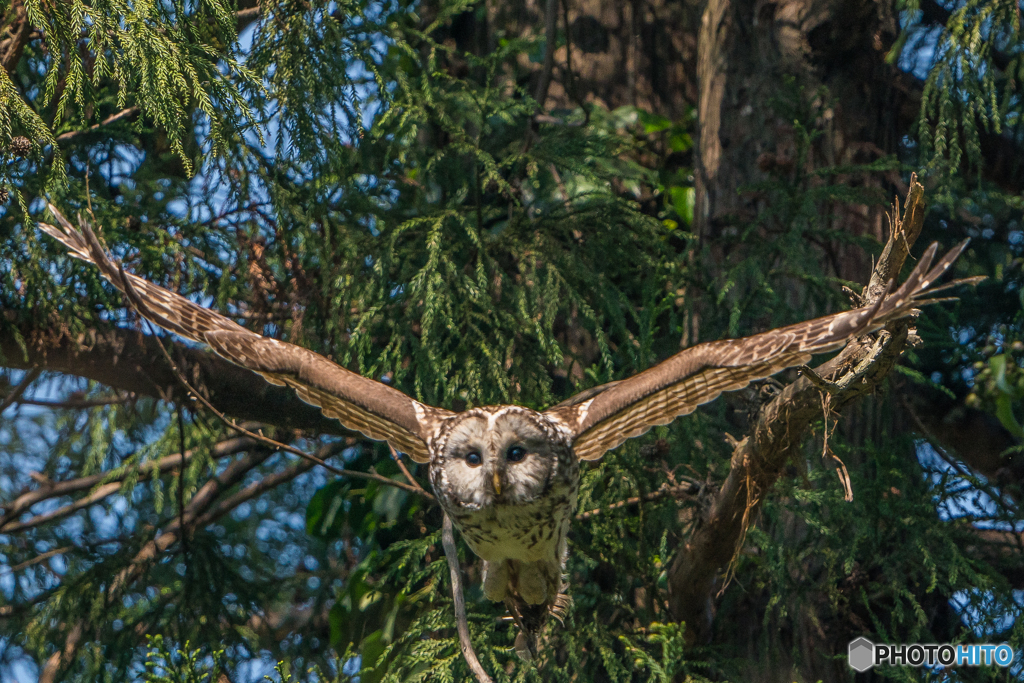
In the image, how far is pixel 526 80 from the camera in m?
5.54

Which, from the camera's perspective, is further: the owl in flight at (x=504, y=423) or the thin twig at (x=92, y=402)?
the thin twig at (x=92, y=402)

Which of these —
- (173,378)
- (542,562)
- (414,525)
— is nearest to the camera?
(542,562)

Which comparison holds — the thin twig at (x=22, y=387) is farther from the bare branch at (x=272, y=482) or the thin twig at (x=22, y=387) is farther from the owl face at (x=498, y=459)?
the owl face at (x=498, y=459)

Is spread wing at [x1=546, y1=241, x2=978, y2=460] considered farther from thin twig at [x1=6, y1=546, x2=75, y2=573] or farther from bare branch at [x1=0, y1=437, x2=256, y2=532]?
thin twig at [x1=6, y1=546, x2=75, y2=573]

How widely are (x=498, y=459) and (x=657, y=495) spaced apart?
2.75 ft

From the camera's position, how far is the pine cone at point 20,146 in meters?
3.17

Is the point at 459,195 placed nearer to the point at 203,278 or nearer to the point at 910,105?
the point at 203,278

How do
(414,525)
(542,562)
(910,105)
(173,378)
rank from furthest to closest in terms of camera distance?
(910,105) < (414,525) < (173,378) < (542,562)

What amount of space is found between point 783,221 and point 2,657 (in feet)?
15.2

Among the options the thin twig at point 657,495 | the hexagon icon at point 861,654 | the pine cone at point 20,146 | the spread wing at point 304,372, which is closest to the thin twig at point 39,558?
the spread wing at point 304,372

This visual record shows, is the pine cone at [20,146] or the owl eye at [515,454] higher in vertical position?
the pine cone at [20,146]

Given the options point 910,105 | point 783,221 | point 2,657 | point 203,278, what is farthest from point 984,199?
point 2,657

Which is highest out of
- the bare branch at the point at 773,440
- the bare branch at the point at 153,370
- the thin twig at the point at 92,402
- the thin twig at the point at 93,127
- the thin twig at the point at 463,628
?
the thin twig at the point at 93,127

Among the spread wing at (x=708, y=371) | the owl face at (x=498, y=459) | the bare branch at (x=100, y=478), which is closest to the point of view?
the spread wing at (x=708, y=371)
